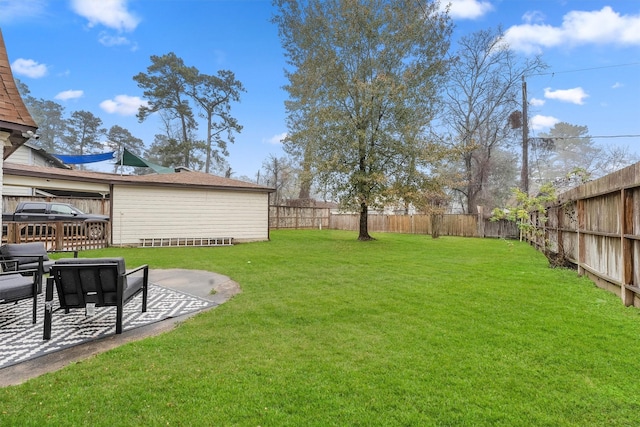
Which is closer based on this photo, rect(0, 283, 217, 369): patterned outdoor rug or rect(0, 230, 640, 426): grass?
rect(0, 230, 640, 426): grass

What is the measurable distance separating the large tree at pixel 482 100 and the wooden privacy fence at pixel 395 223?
2.45 m

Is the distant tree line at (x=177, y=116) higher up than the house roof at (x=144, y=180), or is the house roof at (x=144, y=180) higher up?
the distant tree line at (x=177, y=116)

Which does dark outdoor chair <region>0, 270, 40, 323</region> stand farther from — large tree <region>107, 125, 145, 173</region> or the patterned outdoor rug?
large tree <region>107, 125, 145, 173</region>

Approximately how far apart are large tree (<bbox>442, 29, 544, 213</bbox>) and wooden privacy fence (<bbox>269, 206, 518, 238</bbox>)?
8.03 feet

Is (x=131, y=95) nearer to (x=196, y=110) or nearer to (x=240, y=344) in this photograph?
(x=196, y=110)

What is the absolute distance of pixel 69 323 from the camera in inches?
147

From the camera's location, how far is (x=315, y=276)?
6.44 m

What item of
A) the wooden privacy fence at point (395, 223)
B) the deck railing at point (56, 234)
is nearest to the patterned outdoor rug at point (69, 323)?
the deck railing at point (56, 234)

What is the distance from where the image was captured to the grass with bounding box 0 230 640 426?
2006 mm

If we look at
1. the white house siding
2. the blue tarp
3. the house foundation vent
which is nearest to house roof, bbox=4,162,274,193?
the white house siding

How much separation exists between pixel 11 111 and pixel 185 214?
797 cm

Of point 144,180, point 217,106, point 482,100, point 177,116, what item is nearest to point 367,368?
point 144,180

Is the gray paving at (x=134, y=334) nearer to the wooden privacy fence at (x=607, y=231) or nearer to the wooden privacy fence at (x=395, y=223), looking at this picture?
the wooden privacy fence at (x=607, y=231)

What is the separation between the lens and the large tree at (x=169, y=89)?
2412 cm
